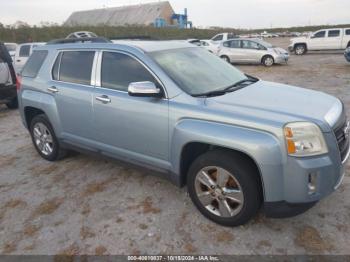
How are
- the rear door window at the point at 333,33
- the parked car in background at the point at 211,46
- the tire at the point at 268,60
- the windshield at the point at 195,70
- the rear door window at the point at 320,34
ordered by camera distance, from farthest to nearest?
the rear door window at the point at 320,34 → the rear door window at the point at 333,33 → the parked car in background at the point at 211,46 → the tire at the point at 268,60 → the windshield at the point at 195,70

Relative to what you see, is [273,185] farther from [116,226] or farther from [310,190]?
[116,226]

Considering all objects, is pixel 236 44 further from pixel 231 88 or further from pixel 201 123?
pixel 201 123

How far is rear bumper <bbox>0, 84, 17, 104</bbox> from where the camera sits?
807cm

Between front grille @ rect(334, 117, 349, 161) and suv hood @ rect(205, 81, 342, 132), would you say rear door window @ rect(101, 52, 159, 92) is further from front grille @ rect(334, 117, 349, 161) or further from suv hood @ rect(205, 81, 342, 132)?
front grille @ rect(334, 117, 349, 161)

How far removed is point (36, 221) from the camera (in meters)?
3.31

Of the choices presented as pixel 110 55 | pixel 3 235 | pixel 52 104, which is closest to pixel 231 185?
pixel 110 55

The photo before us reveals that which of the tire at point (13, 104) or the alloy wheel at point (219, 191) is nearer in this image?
the alloy wheel at point (219, 191)

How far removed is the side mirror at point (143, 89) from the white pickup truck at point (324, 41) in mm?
21424

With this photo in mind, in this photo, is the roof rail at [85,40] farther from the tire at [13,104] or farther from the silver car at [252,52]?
the silver car at [252,52]

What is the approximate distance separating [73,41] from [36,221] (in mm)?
2511

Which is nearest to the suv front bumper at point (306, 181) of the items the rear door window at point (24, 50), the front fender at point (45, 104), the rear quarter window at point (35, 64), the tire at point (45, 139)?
the front fender at point (45, 104)

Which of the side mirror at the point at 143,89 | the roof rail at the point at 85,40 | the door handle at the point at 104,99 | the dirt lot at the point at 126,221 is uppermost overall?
the roof rail at the point at 85,40

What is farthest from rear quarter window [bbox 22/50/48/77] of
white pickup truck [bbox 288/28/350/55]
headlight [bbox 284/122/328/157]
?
white pickup truck [bbox 288/28/350/55]

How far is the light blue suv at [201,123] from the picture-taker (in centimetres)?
255
